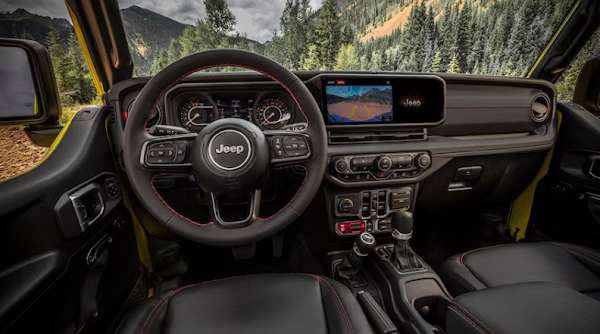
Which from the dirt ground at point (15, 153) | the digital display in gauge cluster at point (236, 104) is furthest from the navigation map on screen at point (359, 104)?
the dirt ground at point (15, 153)

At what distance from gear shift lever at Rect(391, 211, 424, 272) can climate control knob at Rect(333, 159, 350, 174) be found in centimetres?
36

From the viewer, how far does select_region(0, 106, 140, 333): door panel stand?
0.81 meters

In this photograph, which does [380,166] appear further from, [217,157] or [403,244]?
[217,157]

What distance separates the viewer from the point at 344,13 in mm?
2855

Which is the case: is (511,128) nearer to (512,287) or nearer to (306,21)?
(512,287)

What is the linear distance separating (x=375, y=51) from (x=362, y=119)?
2.76 feet

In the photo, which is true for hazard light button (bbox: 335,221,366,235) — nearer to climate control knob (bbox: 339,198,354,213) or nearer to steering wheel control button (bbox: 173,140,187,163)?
climate control knob (bbox: 339,198,354,213)

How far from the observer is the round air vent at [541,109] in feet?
6.36

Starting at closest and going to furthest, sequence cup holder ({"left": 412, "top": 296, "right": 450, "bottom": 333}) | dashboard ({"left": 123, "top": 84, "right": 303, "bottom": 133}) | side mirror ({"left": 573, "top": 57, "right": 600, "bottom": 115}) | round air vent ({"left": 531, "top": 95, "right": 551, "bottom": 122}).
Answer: cup holder ({"left": 412, "top": 296, "right": 450, "bottom": 333}) → dashboard ({"left": 123, "top": 84, "right": 303, "bottom": 133}) → round air vent ({"left": 531, "top": 95, "right": 551, "bottom": 122}) → side mirror ({"left": 573, "top": 57, "right": 600, "bottom": 115})

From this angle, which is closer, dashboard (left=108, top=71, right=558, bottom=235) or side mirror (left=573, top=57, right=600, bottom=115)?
dashboard (left=108, top=71, right=558, bottom=235)

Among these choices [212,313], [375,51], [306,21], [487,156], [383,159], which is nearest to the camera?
[212,313]

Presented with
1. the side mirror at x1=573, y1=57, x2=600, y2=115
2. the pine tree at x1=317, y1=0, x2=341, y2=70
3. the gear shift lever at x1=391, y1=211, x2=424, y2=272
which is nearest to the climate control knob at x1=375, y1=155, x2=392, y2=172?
the gear shift lever at x1=391, y1=211, x2=424, y2=272

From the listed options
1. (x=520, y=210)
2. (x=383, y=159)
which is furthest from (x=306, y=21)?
(x=520, y=210)

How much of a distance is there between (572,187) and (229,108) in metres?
2.20
